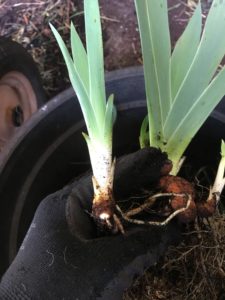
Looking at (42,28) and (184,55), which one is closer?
(184,55)

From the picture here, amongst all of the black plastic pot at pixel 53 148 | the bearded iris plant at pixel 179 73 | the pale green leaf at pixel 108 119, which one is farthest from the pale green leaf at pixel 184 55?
the black plastic pot at pixel 53 148

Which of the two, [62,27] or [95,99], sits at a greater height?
[62,27]

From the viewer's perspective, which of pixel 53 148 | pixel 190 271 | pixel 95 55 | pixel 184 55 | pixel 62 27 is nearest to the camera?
pixel 95 55

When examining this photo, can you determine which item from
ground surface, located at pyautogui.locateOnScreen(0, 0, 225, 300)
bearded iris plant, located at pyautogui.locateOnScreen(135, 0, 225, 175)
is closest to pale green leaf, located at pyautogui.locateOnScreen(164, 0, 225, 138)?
bearded iris plant, located at pyautogui.locateOnScreen(135, 0, 225, 175)

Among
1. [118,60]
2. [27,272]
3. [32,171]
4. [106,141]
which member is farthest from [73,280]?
[118,60]

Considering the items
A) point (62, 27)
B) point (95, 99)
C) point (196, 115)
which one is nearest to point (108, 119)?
point (95, 99)

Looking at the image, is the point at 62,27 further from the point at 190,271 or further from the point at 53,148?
the point at 190,271

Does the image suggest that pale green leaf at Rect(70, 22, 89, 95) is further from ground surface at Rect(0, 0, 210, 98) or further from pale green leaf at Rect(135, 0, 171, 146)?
ground surface at Rect(0, 0, 210, 98)
